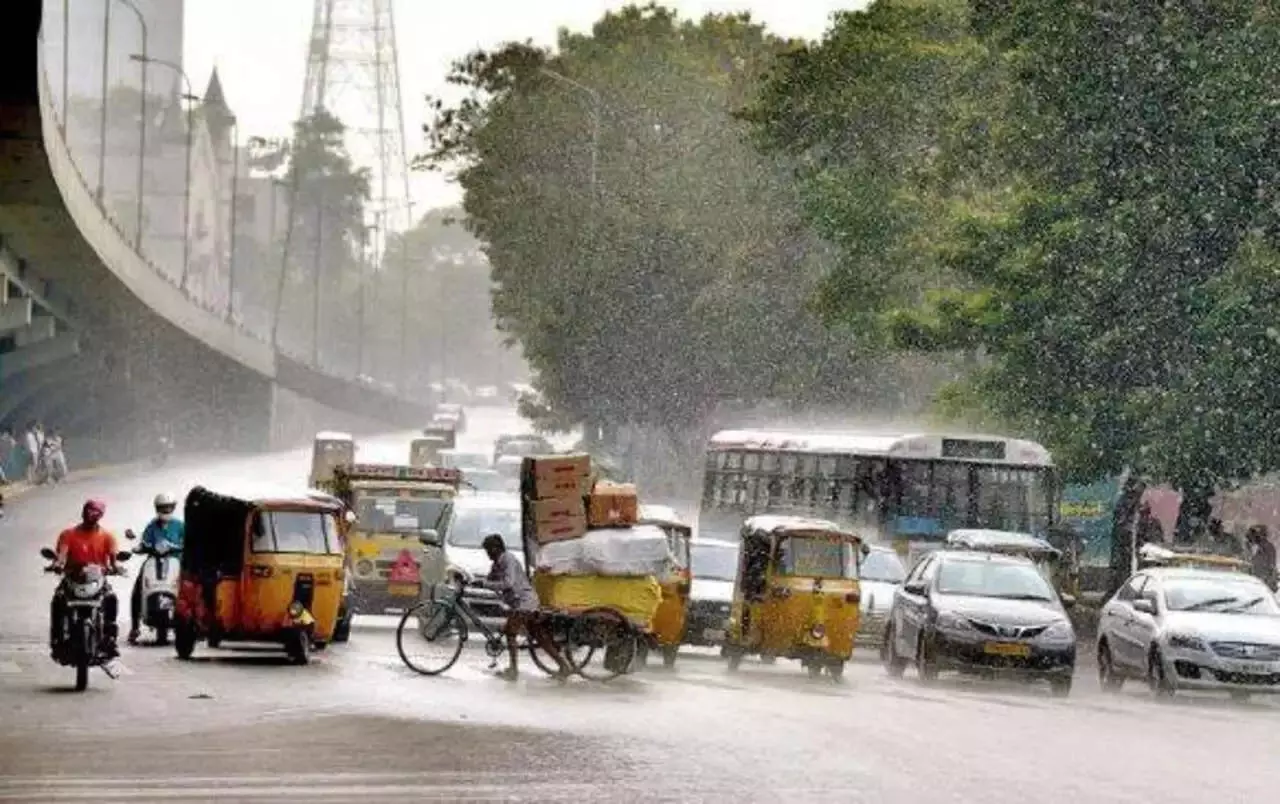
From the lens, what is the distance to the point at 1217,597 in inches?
1292

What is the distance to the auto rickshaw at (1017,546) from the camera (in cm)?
3894

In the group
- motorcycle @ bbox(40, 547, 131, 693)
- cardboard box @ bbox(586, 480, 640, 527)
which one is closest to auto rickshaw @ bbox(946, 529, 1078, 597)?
cardboard box @ bbox(586, 480, 640, 527)

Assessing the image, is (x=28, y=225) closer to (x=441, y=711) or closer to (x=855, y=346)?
(x=855, y=346)

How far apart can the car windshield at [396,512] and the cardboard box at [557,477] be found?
19.2ft

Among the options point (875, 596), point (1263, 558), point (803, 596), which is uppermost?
point (1263, 558)

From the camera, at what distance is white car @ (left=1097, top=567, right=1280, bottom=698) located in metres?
31.2

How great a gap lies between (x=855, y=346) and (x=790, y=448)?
27763 millimetres

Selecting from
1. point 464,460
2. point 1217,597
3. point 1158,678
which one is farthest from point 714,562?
point 464,460

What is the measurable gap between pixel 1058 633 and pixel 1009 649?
57 cm

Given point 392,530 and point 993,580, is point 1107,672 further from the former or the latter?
point 392,530

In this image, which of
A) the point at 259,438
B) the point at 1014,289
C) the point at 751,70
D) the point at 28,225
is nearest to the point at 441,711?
the point at 1014,289

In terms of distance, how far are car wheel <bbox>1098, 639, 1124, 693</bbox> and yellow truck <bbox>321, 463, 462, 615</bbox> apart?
8064 mm

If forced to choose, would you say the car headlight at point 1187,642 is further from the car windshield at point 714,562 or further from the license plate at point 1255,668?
the car windshield at point 714,562

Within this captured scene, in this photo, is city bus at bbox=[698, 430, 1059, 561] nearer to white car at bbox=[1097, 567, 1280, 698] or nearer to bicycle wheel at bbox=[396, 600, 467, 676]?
white car at bbox=[1097, 567, 1280, 698]
